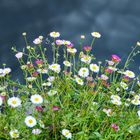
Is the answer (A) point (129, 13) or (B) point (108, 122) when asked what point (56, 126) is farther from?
(A) point (129, 13)

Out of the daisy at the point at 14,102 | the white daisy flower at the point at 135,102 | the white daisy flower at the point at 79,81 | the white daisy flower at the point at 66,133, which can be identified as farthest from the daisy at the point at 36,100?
the white daisy flower at the point at 135,102

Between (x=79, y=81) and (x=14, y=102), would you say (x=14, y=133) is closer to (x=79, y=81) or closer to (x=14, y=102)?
(x=14, y=102)

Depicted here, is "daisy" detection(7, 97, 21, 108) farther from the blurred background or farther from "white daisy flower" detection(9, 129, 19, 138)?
the blurred background

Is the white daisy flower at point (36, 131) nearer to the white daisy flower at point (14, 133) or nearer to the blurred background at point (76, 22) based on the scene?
the white daisy flower at point (14, 133)

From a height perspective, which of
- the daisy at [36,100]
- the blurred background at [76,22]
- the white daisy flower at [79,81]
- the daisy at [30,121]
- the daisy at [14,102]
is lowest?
the daisy at [30,121]

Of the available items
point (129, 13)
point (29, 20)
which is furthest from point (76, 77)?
point (129, 13)
